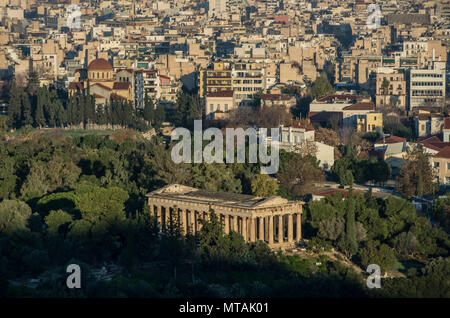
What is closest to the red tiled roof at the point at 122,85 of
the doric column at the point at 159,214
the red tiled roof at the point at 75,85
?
the red tiled roof at the point at 75,85

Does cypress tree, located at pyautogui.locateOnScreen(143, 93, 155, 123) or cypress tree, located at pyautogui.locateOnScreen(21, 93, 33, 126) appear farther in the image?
cypress tree, located at pyautogui.locateOnScreen(143, 93, 155, 123)

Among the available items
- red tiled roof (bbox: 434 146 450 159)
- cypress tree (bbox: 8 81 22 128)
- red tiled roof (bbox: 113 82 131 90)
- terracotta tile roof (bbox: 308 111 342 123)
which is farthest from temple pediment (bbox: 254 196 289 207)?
red tiled roof (bbox: 113 82 131 90)

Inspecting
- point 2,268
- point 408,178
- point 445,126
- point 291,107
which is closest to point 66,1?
point 291,107

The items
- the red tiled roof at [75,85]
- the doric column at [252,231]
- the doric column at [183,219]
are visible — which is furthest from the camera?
the red tiled roof at [75,85]

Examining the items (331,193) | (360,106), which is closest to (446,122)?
(360,106)

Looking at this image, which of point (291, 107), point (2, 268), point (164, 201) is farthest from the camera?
point (291, 107)

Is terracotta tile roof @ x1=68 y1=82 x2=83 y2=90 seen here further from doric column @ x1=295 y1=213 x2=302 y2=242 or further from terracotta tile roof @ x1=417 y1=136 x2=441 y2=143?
doric column @ x1=295 y1=213 x2=302 y2=242

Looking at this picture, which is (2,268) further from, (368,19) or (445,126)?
(368,19)

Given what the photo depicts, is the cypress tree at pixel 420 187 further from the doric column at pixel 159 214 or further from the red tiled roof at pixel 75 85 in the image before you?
the red tiled roof at pixel 75 85
